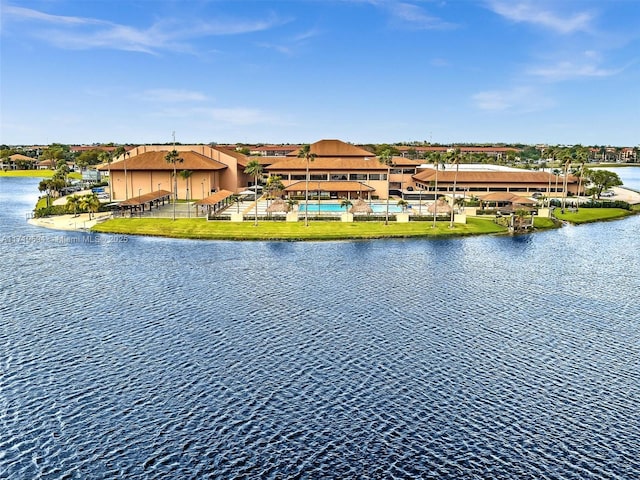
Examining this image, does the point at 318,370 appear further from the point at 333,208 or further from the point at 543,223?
the point at 333,208

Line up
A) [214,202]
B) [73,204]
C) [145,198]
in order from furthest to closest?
[145,198]
[73,204]
[214,202]

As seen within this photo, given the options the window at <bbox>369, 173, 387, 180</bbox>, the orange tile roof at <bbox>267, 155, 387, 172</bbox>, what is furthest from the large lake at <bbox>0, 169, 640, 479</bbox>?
the orange tile roof at <bbox>267, 155, 387, 172</bbox>

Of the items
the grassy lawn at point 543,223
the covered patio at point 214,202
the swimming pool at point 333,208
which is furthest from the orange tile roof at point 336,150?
the grassy lawn at point 543,223

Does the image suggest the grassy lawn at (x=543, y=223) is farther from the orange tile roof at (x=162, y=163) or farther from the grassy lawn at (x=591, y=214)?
the orange tile roof at (x=162, y=163)

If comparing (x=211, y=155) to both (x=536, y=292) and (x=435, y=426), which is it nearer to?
(x=536, y=292)

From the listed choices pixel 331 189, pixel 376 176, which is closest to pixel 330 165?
pixel 331 189

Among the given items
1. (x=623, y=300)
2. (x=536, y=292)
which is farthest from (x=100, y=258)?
(x=623, y=300)
